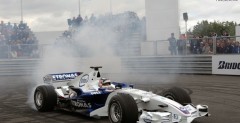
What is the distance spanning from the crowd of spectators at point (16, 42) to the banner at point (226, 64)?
9306mm

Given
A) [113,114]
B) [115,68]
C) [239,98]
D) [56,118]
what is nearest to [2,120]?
[56,118]

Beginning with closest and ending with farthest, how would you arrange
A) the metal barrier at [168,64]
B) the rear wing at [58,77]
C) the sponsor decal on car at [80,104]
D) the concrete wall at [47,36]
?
1. the sponsor decal on car at [80,104]
2. the rear wing at [58,77]
3. the metal barrier at [168,64]
4. the concrete wall at [47,36]

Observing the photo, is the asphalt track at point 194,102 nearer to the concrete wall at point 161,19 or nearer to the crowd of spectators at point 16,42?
the concrete wall at point 161,19

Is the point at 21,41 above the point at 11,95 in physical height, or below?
above

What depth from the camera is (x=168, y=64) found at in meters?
18.4

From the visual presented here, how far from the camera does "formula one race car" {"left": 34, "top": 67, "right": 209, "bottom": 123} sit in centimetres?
619

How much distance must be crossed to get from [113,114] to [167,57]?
39.3 feet

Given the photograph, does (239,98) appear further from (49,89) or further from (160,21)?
(160,21)

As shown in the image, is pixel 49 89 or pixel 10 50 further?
pixel 10 50

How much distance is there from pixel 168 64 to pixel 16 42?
8367 millimetres

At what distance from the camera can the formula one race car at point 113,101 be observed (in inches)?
244

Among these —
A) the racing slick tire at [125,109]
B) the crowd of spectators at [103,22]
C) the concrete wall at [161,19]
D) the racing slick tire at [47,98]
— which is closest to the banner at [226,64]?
the concrete wall at [161,19]

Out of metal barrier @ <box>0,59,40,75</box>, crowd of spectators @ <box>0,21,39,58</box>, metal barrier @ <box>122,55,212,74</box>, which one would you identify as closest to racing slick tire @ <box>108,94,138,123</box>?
metal barrier @ <box>122,55,212,74</box>

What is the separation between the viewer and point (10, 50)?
2062cm
